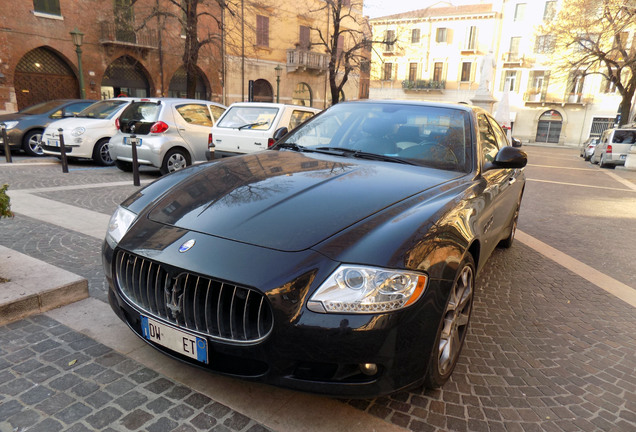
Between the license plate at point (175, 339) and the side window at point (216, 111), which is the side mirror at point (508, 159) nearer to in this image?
the license plate at point (175, 339)

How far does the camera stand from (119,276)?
2309 millimetres

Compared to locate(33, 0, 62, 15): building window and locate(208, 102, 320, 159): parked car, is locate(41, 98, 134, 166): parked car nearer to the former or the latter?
locate(208, 102, 320, 159): parked car

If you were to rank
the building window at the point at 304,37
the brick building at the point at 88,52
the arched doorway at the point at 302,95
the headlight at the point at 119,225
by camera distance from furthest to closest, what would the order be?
the arched doorway at the point at 302,95 < the building window at the point at 304,37 < the brick building at the point at 88,52 < the headlight at the point at 119,225

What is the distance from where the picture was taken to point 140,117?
8914 millimetres

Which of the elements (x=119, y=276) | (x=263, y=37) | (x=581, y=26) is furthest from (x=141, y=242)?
(x=263, y=37)

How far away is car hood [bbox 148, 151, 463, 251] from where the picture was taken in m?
2.05

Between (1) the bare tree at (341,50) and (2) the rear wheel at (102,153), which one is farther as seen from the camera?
(1) the bare tree at (341,50)

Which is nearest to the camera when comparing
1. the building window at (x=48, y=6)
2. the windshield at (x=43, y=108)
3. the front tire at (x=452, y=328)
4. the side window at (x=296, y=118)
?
the front tire at (x=452, y=328)

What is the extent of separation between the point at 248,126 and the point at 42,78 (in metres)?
18.4

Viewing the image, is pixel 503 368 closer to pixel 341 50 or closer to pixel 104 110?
pixel 104 110

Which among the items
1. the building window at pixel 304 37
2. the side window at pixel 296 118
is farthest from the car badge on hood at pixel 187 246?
the building window at pixel 304 37

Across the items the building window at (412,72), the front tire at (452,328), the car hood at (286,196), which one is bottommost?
the front tire at (452,328)

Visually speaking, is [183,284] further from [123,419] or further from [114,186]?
[114,186]

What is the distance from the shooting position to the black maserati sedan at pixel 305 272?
180 centimetres
